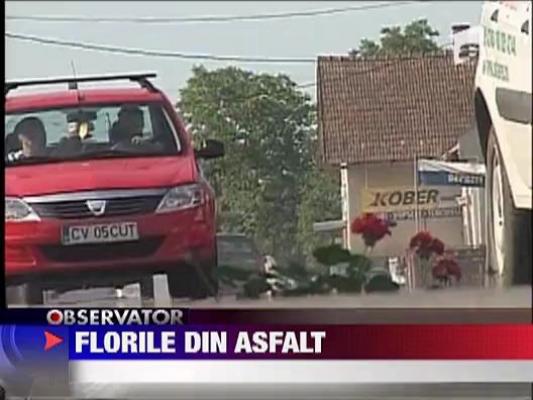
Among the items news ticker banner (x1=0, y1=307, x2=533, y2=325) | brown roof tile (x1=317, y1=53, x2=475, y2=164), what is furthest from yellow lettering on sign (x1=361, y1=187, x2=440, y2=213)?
news ticker banner (x1=0, y1=307, x2=533, y2=325)

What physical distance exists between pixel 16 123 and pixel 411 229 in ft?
4.63

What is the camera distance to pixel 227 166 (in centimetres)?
331

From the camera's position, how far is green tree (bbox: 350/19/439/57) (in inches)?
126

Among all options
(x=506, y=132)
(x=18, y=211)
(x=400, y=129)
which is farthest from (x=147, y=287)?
(x=506, y=132)

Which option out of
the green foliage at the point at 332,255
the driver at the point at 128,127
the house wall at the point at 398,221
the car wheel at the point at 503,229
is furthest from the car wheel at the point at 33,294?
the car wheel at the point at 503,229

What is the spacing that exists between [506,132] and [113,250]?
1389mm

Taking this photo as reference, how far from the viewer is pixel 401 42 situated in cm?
322

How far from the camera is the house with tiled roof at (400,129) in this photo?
10.6ft

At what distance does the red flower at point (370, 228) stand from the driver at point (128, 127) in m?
0.81

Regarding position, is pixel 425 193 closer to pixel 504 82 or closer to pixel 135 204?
pixel 504 82

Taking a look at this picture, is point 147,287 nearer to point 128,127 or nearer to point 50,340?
point 50,340

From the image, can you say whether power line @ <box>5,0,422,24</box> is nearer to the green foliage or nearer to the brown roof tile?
the brown roof tile

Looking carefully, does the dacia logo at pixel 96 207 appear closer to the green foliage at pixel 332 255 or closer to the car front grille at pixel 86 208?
the car front grille at pixel 86 208

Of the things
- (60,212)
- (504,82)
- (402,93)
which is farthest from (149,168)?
(504,82)
